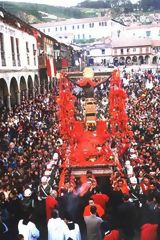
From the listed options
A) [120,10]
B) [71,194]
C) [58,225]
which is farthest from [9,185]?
[120,10]

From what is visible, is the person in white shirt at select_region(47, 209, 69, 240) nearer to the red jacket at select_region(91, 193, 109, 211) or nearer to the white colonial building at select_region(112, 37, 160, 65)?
the red jacket at select_region(91, 193, 109, 211)

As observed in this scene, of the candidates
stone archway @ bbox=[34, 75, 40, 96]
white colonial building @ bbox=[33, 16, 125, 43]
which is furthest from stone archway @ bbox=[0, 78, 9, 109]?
white colonial building @ bbox=[33, 16, 125, 43]

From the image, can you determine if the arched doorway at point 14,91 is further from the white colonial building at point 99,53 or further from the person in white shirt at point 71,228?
the white colonial building at point 99,53

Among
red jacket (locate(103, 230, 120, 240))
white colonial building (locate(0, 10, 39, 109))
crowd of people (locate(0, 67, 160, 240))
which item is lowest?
crowd of people (locate(0, 67, 160, 240))

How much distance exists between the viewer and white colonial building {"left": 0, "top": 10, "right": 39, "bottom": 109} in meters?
20.5

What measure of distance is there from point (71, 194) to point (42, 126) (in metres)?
9.24

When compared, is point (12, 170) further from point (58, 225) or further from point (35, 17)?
point (35, 17)

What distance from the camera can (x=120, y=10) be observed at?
215ft

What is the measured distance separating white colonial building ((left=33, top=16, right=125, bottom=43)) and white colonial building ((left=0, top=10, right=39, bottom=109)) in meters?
23.2

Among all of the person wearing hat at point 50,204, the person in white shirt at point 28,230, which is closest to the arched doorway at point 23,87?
the person wearing hat at point 50,204

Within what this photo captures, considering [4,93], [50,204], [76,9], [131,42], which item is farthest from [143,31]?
[50,204]

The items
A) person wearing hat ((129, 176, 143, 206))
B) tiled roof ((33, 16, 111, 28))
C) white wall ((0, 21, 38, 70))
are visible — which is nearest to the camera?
person wearing hat ((129, 176, 143, 206))

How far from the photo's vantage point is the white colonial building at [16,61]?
808 inches

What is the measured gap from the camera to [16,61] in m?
23.0
